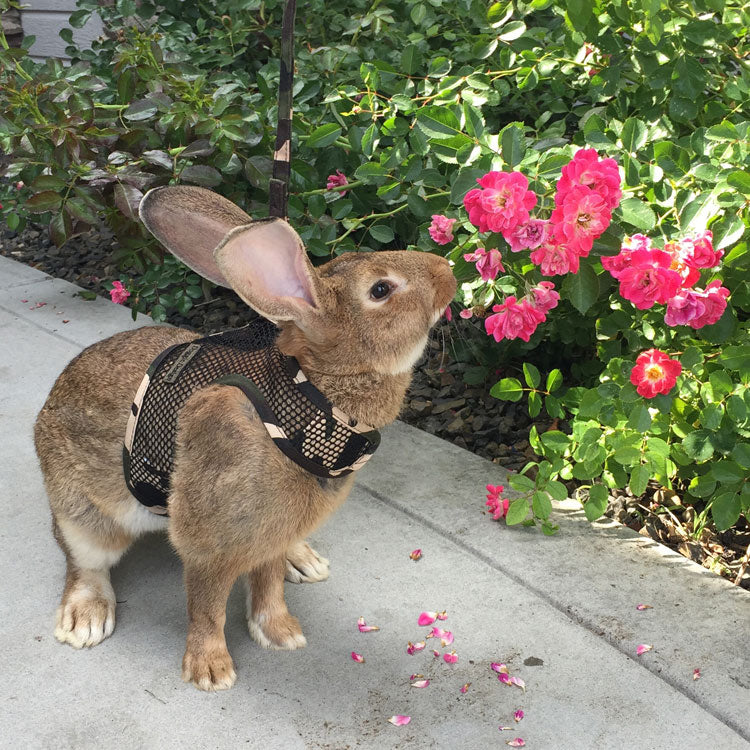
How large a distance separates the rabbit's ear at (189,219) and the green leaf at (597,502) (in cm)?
138

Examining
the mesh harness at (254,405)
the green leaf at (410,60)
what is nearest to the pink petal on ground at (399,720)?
the mesh harness at (254,405)

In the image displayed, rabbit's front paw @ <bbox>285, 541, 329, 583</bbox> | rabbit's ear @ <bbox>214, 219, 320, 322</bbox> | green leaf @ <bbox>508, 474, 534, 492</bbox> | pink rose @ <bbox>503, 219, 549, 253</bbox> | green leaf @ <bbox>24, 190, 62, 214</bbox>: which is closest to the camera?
rabbit's ear @ <bbox>214, 219, 320, 322</bbox>

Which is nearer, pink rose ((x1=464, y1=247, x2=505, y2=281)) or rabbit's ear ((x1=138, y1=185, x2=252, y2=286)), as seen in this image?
rabbit's ear ((x1=138, y1=185, x2=252, y2=286))

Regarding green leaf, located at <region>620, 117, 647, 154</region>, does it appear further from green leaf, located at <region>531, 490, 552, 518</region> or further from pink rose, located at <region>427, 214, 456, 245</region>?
green leaf, located at <region>531, 490, 552, 518</region>

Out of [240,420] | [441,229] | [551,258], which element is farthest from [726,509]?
[240,420]

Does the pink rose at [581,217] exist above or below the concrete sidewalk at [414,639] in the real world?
above

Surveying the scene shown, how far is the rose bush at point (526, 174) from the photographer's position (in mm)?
2396

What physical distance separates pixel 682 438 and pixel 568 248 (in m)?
0.93

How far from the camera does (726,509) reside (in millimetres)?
2572

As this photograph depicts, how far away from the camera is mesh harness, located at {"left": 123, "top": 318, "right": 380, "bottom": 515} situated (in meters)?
2.12

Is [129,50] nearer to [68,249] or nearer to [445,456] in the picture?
[68,249]

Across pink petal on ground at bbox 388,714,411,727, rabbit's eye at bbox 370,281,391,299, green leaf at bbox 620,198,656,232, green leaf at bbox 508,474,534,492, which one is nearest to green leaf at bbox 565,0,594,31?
green leaf at bbox 620,198,656,232

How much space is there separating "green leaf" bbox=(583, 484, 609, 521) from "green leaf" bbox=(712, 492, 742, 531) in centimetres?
35

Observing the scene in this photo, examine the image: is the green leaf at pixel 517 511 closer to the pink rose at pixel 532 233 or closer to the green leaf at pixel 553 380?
the green leaf at pixel 553 380
